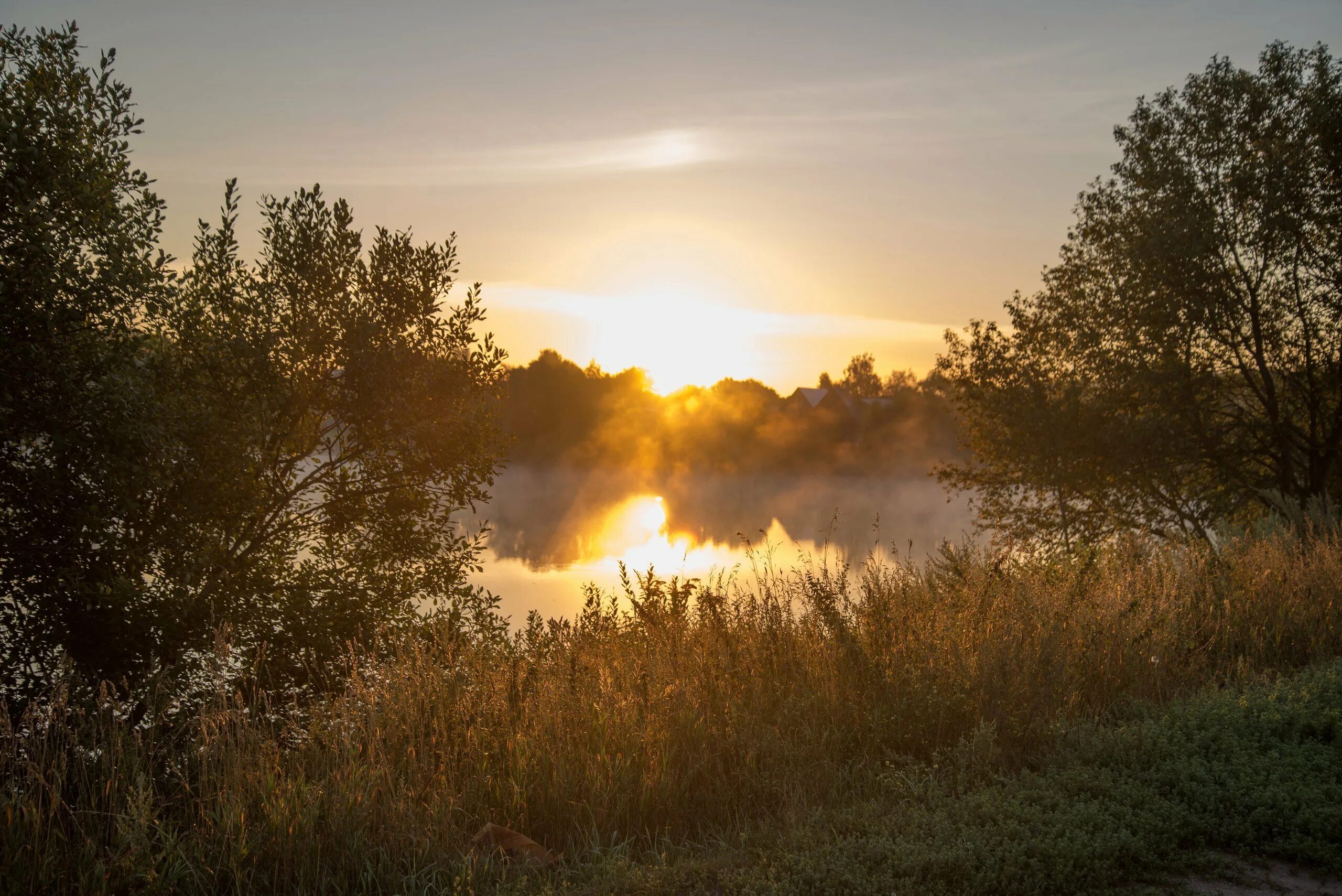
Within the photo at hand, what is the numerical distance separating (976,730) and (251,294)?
8.87 metres

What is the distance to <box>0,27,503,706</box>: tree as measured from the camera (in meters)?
7.06

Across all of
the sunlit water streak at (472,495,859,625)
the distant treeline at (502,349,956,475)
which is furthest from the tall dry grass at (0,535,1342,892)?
the distant treeline at (502,349,956,475)

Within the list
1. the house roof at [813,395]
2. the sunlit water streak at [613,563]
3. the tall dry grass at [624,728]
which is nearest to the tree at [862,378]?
the house roof at [813,395]

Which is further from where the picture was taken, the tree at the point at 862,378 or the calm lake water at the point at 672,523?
the tree at the point at 862,378

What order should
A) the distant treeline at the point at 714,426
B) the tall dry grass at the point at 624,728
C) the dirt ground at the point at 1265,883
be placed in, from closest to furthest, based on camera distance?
the dirt ground at the point at 1265,883
the tall dry grass at the point at 624,728
the distant treeline at the point at 714,426

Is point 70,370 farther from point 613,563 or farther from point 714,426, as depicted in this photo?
point 714,426

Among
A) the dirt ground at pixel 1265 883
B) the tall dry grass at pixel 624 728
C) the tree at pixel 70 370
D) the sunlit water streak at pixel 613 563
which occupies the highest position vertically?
the tree at pixel 70 370

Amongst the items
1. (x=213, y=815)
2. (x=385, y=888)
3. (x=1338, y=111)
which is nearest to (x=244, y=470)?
(x=213, y=815)

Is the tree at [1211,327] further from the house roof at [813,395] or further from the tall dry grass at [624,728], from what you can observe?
the house roof at [813,395]

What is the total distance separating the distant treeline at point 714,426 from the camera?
5703cm

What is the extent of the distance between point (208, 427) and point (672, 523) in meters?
31.7

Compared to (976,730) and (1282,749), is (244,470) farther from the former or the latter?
(1282,749)

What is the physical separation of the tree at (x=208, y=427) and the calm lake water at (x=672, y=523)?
2.11m

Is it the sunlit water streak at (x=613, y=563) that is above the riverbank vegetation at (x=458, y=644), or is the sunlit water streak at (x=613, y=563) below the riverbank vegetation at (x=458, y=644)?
below
